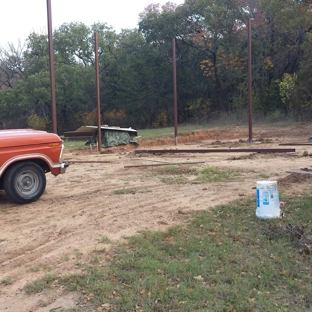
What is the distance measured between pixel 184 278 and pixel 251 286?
2.22 ft

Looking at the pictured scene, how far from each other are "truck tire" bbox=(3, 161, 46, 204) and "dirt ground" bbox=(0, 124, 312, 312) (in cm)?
19

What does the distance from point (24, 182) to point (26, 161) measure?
0.38 meters

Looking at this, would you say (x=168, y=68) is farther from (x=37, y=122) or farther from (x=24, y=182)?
(x=24, y=182)

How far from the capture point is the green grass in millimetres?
4254

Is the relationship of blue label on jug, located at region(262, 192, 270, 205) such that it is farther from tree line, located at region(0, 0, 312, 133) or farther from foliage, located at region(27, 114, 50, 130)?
foliage, located at region(27, 114, 50, 130)

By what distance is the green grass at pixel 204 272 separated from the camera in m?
4.25

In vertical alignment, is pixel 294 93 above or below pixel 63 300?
above

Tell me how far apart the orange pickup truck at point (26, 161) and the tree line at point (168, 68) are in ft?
88.7

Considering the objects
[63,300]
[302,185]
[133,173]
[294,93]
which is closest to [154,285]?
[63,300]

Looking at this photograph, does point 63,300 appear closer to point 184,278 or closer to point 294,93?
point 184,278

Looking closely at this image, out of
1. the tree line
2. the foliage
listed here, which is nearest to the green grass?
the tree line

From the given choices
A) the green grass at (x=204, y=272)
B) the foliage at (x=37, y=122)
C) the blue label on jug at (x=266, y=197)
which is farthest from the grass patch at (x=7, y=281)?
the foliage at (x=37, y=122)

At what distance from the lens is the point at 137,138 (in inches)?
1028

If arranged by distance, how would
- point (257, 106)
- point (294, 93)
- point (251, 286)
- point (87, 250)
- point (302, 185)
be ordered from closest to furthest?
point (251, 286)
point (87, 250)
point (302, 185)
point (294, 93)
point (257, 106)
